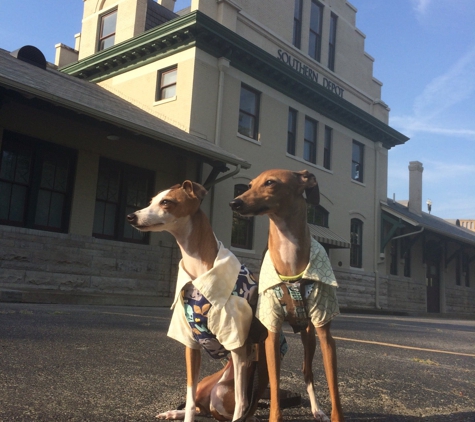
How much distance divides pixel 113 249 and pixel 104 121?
3983mm

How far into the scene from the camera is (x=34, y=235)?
12.3 m

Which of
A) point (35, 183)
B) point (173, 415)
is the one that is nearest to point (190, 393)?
point (173, 415)

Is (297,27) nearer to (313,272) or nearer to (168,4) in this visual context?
(168,4)

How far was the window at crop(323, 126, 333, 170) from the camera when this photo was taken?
21.6 metres

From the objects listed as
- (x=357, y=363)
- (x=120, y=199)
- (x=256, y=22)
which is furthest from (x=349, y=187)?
(x=357, y=363)

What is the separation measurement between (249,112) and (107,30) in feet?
21.7

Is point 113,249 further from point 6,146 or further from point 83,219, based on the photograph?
point 6,146

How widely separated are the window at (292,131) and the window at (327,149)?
219cm

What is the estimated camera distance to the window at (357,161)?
23.5 m

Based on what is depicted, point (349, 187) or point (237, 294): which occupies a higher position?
point (349, 187)

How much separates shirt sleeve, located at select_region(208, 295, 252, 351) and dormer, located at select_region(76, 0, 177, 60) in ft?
56.3

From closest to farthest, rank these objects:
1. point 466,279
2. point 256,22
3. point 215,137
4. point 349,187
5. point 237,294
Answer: point 237,294 < point 215,137 < point 256,22 < point 349,187 < point 466,279

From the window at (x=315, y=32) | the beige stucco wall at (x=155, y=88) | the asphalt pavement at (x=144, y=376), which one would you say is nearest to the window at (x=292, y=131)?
the window at (x=315, y=32)

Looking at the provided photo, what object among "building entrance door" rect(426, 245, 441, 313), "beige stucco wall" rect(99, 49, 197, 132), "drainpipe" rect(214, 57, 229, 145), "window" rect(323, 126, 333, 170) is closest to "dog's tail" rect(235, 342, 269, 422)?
"beige stucco wall" rect(99, 49, 197, 132)
